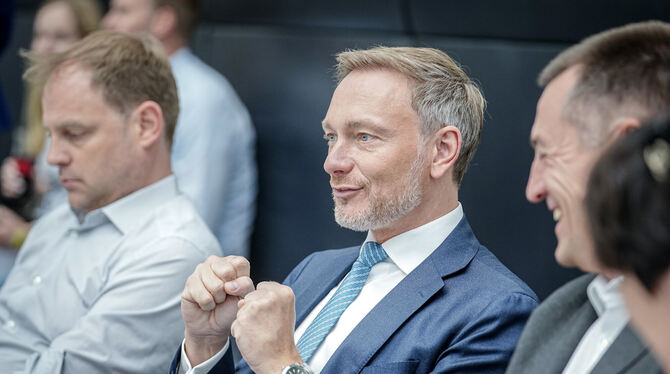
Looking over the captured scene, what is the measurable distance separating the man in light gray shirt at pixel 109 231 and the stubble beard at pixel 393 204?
55cm

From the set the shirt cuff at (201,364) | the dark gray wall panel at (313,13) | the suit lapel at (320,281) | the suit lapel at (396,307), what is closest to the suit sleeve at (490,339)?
the suit lapel at (396,307)

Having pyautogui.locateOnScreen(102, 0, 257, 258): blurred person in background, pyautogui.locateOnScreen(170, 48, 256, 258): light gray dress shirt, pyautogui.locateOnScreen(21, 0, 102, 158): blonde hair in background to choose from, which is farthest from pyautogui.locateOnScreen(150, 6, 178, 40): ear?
pyautogui.locateOnScreen(21, 0, 102, 158): blonde hair in background

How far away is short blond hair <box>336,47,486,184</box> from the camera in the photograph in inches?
81.1

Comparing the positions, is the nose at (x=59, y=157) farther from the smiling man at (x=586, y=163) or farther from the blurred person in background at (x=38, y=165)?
the smiling man at (x=586, y=163)

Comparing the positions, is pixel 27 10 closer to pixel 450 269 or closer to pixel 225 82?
pixel 225 82

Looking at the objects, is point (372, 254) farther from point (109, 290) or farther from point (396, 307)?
point (109, 290)

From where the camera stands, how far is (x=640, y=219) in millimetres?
1017

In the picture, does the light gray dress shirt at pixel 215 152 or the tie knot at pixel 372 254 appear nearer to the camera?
the tie knot at pixel 372 254

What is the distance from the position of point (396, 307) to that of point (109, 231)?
3.36 ft

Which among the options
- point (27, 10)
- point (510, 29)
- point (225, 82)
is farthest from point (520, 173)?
point (27, 10)

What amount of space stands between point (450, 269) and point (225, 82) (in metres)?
1.98

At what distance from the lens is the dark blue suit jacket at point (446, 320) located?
5.80 feet

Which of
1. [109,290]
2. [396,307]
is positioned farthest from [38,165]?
[396,307]

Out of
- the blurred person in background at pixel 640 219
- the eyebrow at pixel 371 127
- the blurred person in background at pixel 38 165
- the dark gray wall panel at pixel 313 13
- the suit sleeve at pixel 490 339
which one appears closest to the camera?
the blurred person in background at pixel 640 219
